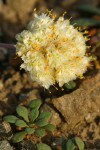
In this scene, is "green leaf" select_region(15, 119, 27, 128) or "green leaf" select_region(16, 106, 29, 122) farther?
"green leaf" select_region(16, 106, 29, 122)

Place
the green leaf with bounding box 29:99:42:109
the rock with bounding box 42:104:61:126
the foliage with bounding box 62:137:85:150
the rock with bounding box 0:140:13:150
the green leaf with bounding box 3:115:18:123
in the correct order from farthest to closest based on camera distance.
Result: the rock with bounding box 42:104:61:126 → the green leaf with bounding box 29:99:42:109 → the green leaf with bounding box 3:115:18:123 → the foliage with bounding box 62:137:85:150 → the rock with bounding box 0:140:13:150

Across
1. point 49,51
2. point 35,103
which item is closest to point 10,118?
point 35,103

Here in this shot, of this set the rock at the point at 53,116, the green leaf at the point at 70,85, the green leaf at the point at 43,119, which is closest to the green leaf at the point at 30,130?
the green leaf at the point at 43,119

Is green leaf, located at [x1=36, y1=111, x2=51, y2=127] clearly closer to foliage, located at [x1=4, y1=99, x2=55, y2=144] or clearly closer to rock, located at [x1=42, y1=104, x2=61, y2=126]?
foliage, located at [x1=4, y1=99, x2=55, y2=144]

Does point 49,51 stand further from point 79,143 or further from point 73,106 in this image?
point 79,143

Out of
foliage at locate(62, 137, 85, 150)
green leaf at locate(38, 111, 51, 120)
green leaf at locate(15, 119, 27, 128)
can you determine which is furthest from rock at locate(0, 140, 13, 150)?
foliage at locate(62, 137, 85, 150)

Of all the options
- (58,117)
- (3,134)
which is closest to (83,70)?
(58,117)
